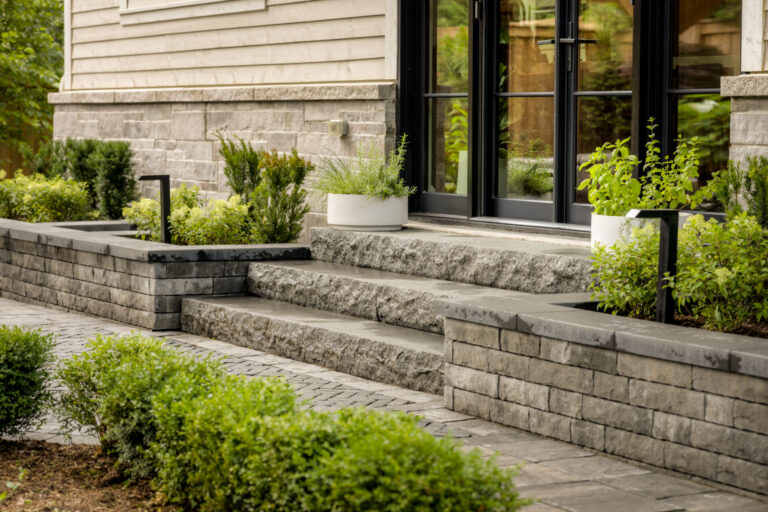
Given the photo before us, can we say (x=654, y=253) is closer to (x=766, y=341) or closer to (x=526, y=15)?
(x=766, y=341)

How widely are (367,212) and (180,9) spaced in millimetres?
4899

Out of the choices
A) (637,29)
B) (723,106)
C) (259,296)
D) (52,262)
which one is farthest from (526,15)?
(52,262)

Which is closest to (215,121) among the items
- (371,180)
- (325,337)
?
(371,180)

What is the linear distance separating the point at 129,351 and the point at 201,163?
749 centimetres

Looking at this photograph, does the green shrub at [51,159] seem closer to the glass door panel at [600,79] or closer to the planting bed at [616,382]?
the glass door panel at [600,79]

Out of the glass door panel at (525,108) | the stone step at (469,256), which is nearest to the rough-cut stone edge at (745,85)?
the stone step at (469,256)

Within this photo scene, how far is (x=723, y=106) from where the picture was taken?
7914 millimetres

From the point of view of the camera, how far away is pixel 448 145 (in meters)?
10.2

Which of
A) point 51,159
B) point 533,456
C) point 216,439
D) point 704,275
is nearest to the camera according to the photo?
point 216,439

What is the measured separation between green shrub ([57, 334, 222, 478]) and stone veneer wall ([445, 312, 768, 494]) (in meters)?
1.58

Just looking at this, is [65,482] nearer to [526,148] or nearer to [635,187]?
[635,187]

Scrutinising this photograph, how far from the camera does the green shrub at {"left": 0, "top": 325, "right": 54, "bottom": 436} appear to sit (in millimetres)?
5324

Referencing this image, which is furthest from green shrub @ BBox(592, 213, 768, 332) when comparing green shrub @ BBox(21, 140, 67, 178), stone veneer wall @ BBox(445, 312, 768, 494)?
green shrub @ BBox(21, 140, 67, 178)

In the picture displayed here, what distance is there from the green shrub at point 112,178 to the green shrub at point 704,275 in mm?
8477
